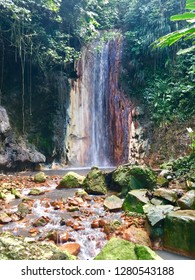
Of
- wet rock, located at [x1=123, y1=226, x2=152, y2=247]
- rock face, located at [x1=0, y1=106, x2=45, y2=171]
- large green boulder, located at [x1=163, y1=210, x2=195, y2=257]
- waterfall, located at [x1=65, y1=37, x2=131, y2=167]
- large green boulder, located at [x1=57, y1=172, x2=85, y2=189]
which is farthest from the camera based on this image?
waterfall, located at [x1=65, y1=37, x2=131, y2=167]

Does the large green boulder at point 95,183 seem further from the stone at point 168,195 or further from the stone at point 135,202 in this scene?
the stone at point 168,195

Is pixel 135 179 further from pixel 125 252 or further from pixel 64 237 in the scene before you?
pixel 125 252

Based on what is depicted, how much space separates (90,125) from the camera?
13.5 metres

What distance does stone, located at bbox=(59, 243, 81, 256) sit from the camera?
3.18 meters

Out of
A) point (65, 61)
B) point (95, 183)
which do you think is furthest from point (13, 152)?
point (95, 183)

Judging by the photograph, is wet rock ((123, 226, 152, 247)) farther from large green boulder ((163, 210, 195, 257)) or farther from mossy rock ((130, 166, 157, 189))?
mossy rock ((130, 166, 157, 189))

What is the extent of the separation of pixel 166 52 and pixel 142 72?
1.45 metres

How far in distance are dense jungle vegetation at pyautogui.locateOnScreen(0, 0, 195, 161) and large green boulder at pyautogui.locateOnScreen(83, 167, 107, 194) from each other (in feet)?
17.2

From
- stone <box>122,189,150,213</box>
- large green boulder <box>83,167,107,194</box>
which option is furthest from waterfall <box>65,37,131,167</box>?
stone <box>122,189,150,213</box>

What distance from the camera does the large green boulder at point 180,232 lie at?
312 cm

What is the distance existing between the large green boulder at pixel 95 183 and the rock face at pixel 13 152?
4.16 meters

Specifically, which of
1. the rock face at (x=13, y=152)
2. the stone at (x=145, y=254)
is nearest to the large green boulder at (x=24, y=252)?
the stone at (x=145, y=254)
